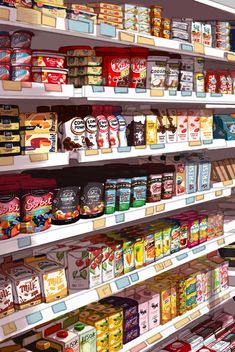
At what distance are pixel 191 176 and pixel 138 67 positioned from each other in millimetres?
966

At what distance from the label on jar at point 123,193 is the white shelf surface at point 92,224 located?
46 mm

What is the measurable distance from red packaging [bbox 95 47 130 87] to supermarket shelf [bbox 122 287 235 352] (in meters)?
1.58

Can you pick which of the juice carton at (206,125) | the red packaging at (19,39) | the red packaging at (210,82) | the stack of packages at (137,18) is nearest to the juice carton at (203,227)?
the juice carton at (206,125)

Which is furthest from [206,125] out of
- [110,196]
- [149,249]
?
[110,196]

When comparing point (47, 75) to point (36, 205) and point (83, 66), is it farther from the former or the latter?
point (36, 205)

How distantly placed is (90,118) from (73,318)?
3.83 ft

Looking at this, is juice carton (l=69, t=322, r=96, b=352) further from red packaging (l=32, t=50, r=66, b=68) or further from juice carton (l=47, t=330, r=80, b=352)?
red packaging (l=32, t=50, r=66, b=68)

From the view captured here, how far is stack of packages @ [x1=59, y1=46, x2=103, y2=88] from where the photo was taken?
2.73 metres

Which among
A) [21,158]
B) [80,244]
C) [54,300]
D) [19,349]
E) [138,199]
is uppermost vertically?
[21,158]

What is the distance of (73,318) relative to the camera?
305cm

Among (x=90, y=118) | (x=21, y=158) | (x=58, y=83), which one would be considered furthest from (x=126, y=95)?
(x=21, y=158)

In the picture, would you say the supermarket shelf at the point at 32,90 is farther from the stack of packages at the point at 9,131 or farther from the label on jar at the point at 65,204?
the label on jar at the point at 65,204

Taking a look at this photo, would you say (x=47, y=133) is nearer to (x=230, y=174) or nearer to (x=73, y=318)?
(x=73, y=318)

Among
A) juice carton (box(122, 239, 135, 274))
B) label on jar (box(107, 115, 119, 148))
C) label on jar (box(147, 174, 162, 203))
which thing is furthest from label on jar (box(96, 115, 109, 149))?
juice carton (box(122, 239, 135, 274))
